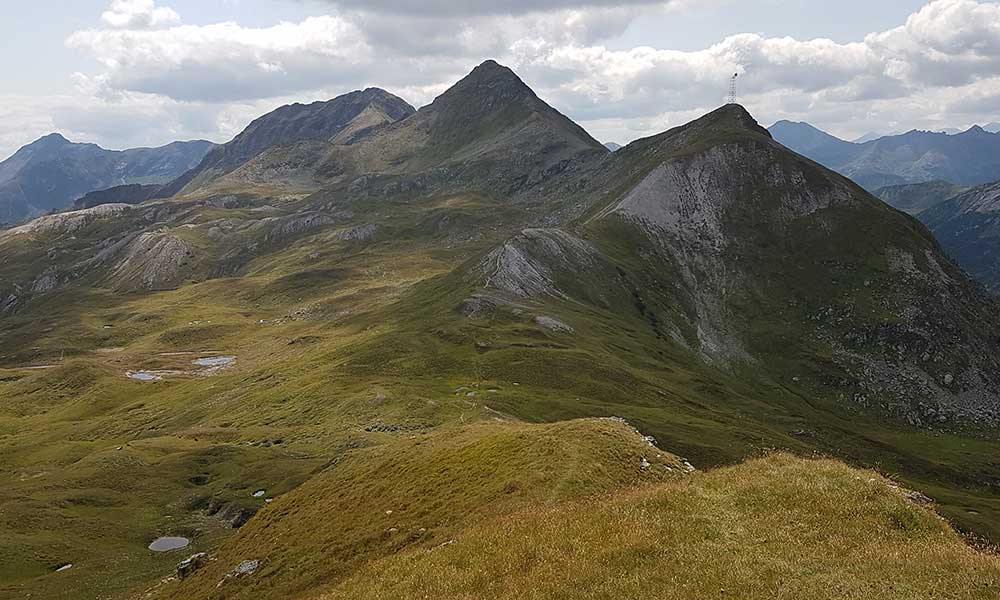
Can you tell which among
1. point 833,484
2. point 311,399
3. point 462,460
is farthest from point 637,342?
point 833,484

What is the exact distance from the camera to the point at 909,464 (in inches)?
5025

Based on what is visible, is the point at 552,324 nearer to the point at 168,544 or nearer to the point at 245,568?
the point at 168,544

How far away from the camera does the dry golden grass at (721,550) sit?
23391 mm

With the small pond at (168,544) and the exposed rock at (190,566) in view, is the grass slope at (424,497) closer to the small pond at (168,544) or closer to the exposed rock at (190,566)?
the exposed rock at (190,566)

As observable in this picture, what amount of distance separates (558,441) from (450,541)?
12.7 metres

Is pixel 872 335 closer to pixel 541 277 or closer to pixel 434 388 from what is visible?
pixel 541 277

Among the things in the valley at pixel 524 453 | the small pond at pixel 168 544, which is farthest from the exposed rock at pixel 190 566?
the small pond at pixel 168 544

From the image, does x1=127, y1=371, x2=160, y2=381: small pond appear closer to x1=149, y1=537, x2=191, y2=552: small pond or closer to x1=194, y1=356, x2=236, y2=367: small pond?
x1=194, y1=356, x2=236, y2=367: small pond

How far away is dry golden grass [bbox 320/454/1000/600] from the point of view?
76.7ft

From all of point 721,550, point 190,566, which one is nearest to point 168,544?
point 190,566

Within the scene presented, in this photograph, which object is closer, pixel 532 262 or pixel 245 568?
pixel 245 568

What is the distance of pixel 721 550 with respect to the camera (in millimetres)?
26312

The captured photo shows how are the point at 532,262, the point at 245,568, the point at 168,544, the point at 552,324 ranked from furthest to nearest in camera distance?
1. the point at 532,262
2. the point at 552,324
3. the point at 168,544
4. the point at 245,568

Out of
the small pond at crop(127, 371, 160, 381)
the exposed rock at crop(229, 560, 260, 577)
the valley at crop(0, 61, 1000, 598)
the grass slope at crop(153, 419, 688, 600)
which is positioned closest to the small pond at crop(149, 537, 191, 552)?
the valley at crop(0, 61, 1000, 598)
